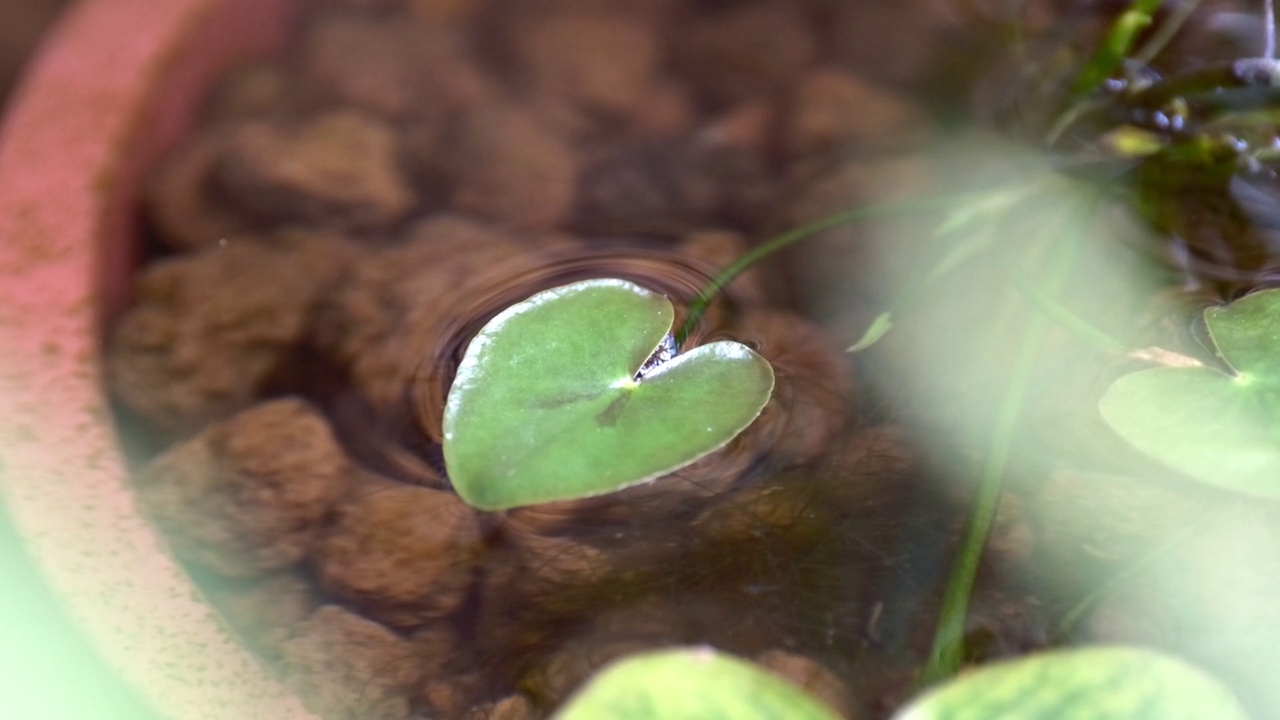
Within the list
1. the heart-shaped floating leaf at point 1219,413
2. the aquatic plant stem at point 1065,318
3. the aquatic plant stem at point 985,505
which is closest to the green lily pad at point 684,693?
the aquatic plant stem at point 985,505

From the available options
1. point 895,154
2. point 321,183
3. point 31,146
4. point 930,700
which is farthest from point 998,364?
point 31,146

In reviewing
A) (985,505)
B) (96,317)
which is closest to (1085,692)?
(985,505)

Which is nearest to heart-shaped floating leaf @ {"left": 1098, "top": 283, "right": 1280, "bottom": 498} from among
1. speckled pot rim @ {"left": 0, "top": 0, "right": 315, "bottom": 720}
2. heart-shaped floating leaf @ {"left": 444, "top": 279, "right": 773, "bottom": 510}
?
heart-shaped floating leaf @ {"left": 444, "top": 279, "right": 773, "bottom": 510}

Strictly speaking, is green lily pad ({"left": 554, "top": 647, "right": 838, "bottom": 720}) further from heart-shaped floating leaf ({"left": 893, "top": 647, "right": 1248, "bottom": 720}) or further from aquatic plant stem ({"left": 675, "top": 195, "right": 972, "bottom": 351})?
aquatic plant stem ({"left": 675, "top": 195, "right": 972, "bottom": 351})

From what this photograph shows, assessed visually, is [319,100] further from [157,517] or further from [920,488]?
[920,488]

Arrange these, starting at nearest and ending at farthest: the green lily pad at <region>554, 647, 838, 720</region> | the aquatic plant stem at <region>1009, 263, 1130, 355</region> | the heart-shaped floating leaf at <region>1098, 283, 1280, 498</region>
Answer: the green lily pad at <region>554, 647, 838, 720</region> < the heart-shaped floating leaf at <region>1098, 283, 1280, 498</region> < the aquatic plant stem at <region>1009, 263, 1130, 355</region>

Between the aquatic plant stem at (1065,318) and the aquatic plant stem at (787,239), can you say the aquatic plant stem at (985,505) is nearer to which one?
the aquatic plant stem at (1065,318)
